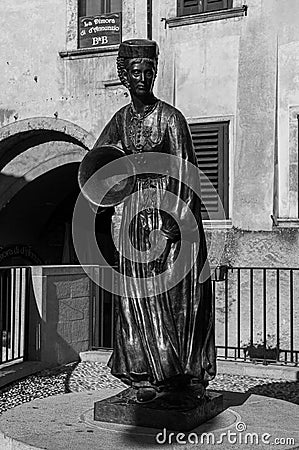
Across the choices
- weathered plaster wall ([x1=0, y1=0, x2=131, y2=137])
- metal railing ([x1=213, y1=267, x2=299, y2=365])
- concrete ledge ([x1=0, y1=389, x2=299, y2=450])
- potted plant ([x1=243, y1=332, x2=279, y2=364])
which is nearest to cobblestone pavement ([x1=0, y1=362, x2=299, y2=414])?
potted plant ([x1=243, y1=332, x2=279, y2=364])

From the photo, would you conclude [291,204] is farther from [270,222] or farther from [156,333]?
[156,333]

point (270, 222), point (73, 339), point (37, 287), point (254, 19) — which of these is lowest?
point (73, 339)

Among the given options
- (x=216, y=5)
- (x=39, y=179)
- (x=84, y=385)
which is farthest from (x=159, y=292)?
(x=39, y=179)

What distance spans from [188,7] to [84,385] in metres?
6.58

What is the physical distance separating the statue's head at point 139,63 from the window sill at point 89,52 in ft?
27.2

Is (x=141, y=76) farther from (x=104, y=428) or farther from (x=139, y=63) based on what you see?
(x=104, y=428)

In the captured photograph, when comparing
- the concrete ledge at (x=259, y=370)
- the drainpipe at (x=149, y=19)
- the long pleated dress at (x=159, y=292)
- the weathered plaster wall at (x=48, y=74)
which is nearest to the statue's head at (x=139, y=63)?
the long pleated dress at (x=159, y=292)

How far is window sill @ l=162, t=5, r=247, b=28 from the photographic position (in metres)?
11.5

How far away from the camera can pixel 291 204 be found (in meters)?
11.1

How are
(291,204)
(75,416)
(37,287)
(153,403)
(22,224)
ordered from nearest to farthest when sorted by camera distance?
(153,403), (75,416), (37,287), (291,204), (22,224)

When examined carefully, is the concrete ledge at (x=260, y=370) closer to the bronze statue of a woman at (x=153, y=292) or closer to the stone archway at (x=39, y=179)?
the bronze statue of a woman at (x=153, y=292)

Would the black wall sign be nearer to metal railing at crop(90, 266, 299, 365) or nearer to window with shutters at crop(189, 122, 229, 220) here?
window with shutters at crop(189, 122, 229, 220)

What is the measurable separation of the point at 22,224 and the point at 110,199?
1258 centimetres

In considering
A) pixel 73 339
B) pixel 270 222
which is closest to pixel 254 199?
pixel 270 222
